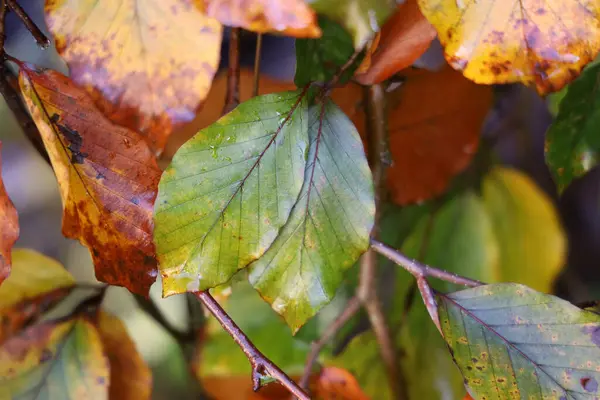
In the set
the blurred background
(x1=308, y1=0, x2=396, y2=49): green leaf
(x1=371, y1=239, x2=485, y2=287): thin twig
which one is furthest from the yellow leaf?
(x1=308, y1=0, x2=396, y2=49): green leaf

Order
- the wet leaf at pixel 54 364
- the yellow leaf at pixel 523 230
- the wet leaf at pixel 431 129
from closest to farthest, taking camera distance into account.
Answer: the wet leaf at pixel 54 364 < the wet leaf at pixel 431 129 < the yellow leaf at pixel 523 230

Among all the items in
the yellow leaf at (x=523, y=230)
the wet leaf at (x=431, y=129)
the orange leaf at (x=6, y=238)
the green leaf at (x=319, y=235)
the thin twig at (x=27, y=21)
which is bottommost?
the yellow leaf at (x=523, y=230)

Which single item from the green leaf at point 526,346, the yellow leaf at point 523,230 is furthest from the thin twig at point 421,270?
the yellow leaf at point 523,230

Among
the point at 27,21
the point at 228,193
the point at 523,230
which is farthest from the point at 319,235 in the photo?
the point at 523,230

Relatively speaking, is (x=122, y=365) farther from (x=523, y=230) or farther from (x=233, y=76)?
(x=523, y=230)

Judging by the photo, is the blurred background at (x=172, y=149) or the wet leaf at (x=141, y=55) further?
the blurred background at (x=172, y=149)

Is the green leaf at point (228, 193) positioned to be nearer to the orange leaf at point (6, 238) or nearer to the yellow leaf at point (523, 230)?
the orange leaf at point (6, 238)
